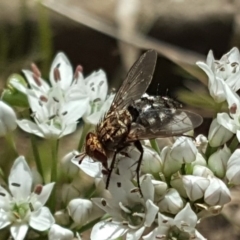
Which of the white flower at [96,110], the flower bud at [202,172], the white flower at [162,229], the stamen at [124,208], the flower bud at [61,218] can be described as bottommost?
the flower bud at [61,218]

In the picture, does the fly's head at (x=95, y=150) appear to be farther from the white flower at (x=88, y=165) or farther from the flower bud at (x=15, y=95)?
the flower bud at (x=15, y=95)

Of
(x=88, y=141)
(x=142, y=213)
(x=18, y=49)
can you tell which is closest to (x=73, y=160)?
(x=88, y=141)

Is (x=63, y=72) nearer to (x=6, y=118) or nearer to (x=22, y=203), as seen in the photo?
(x=6, y=118)

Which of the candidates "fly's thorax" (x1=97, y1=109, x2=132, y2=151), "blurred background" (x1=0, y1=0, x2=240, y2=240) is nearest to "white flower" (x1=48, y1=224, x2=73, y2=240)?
"fly's thorax" (x1=97, y1=109, x2=132, y2=151)

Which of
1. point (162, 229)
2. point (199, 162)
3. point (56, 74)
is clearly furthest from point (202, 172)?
point (56, 74)

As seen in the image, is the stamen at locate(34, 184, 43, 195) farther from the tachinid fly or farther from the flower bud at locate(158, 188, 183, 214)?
the flower bud at locate(158, 188, 183, 214)

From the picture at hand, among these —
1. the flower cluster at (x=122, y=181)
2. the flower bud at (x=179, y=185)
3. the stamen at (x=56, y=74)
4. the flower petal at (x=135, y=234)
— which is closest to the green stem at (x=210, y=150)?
the flower cluster at (x=122, y=181)
